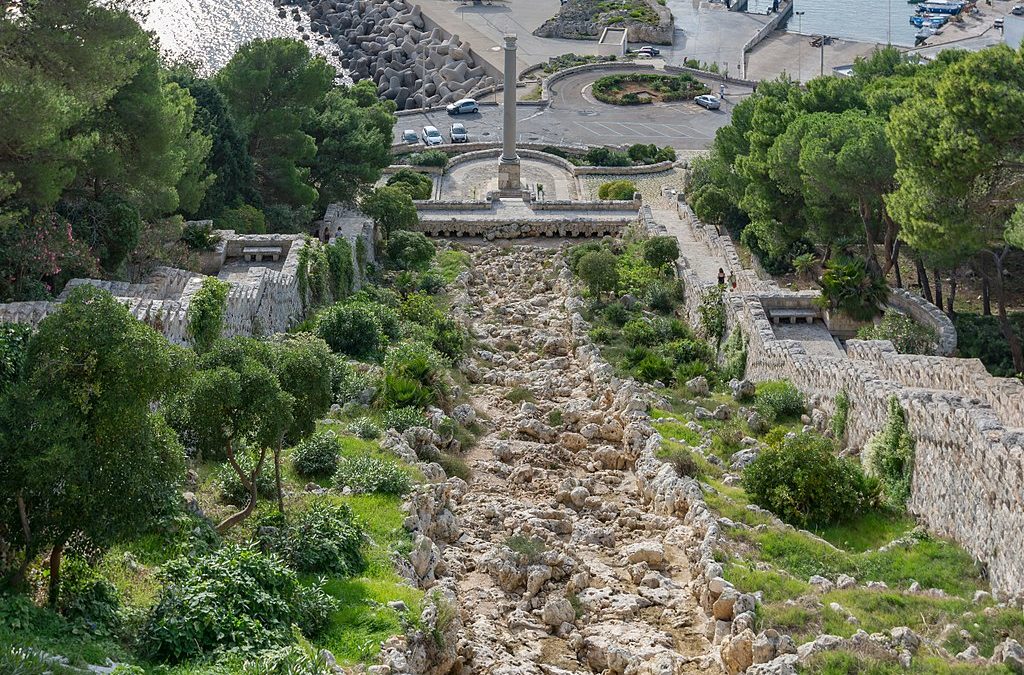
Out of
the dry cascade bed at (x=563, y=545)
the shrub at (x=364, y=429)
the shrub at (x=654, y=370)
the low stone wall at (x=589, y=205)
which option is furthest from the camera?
the low stone wall at (x=589, y=205)

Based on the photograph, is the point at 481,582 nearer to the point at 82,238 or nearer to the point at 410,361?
the point at 410,361

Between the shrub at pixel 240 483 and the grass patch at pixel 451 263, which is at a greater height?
the shrub at pixel 240 483

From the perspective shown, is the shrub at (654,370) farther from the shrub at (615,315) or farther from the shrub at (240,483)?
the shrub at (240,483)

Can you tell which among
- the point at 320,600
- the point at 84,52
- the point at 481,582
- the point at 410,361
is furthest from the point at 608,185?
the point at 320,600

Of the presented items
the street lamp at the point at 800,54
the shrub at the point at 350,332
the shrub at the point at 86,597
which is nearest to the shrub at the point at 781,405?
the shrub at the point at 350,332

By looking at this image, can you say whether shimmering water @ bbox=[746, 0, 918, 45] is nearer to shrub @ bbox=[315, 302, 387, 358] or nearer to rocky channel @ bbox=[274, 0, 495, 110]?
rocky channel @ bbox=[274, 0, 495, 110]

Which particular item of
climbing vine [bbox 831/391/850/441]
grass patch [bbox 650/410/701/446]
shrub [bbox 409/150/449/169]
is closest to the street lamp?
shrub [bbox 409/150/449/169]

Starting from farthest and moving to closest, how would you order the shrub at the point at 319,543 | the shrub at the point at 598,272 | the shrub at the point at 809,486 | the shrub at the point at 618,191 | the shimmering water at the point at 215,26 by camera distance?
→ the shimmering water at the point at 215,26
the shrub at the point at 618,191
the shrub at the point at 598,272
the shrub at the point at 809,486
the shrub at the point at 319,543
